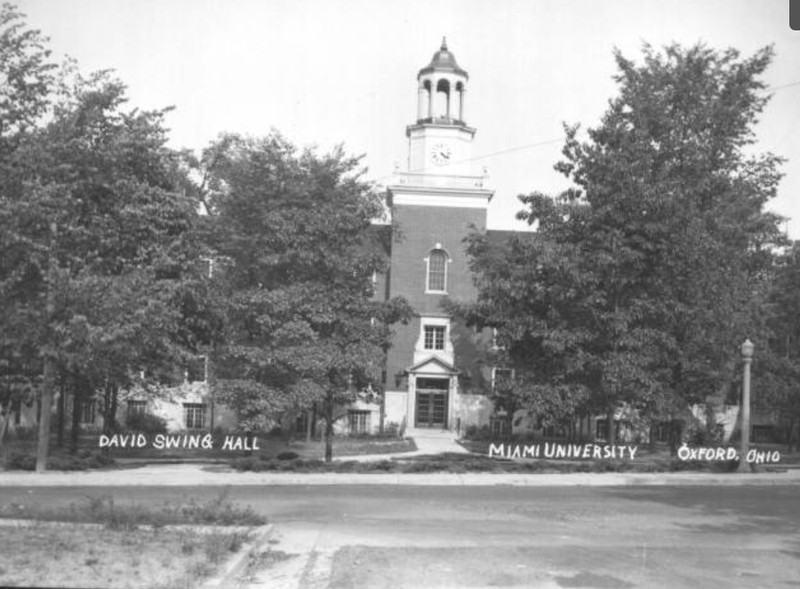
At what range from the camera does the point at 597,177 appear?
22.2 m

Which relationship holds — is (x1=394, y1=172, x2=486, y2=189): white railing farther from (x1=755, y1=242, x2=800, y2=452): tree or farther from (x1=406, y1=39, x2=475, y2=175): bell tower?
(x1=755, y1=242, x2=800, y2=452): tree

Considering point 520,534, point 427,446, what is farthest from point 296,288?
point 427,446

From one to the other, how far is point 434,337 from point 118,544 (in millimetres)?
33790

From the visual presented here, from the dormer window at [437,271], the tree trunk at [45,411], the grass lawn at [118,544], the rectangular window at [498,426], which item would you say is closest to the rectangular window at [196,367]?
the tree trunk at [45,411]

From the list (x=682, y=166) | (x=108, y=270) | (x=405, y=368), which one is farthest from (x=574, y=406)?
(x=405, y=368)

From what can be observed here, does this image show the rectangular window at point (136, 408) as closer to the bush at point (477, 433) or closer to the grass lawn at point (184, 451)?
the grass lawn at point (184, 451)

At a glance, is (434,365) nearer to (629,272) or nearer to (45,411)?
(629,272)

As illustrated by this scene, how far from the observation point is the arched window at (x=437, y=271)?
1692 inches

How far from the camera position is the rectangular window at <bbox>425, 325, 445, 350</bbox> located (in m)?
42.9

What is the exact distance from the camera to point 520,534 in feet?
38.6

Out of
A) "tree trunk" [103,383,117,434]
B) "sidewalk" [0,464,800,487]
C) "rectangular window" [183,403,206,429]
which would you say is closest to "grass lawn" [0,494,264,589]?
"sidewalk" [0,464,800,487]

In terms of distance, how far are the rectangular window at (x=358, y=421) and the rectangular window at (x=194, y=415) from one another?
704cm

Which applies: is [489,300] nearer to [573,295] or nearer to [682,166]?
[573,295]

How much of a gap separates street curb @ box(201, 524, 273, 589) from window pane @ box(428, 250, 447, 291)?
32538mm
